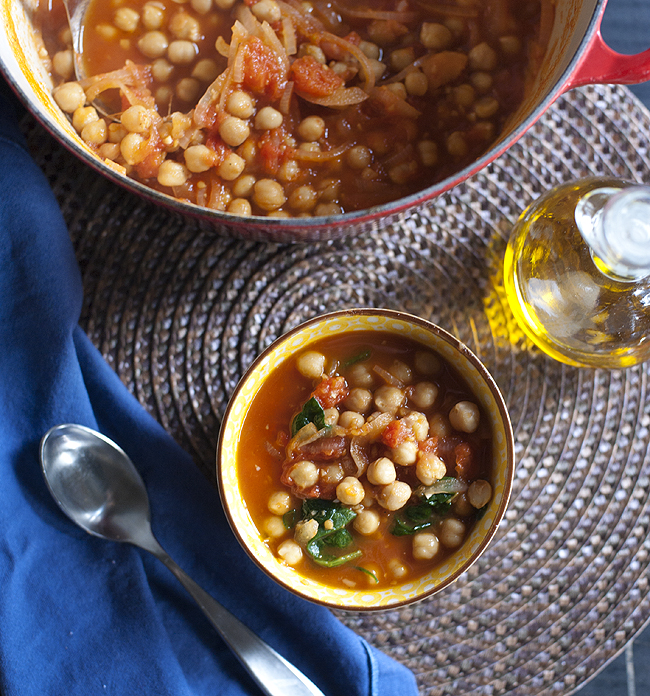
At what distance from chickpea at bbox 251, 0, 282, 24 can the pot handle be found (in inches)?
31.6

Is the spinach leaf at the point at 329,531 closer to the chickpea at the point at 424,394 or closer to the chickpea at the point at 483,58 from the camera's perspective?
the chickpea at the point at 424,394

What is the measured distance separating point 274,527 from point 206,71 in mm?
1248

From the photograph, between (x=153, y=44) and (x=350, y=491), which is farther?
(x=153, y=44)

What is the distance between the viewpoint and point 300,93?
6.05 ft

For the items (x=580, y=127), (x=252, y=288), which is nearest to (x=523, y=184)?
(x=580, y=127)

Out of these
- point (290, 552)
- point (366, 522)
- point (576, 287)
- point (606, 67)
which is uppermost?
point (606, 67)

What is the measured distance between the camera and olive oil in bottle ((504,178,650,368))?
1857 millimetres

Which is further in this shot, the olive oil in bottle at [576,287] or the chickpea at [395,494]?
the olive oil in bottle at [576,287]

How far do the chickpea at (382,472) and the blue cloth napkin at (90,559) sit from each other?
1.61ft

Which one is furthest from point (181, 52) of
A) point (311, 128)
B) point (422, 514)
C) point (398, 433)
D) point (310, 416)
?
point (422, 514)

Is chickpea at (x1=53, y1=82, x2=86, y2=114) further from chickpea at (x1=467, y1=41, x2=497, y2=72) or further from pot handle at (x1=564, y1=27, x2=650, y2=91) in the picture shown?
pot handle at (x1=564, y1=27, x2=650, y2=91)

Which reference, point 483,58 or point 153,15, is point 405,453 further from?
point 153,15

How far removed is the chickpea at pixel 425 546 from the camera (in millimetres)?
1775

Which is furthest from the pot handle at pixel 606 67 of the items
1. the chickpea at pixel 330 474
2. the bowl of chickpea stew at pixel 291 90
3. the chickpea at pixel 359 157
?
the chickpea at pixel 330 474
